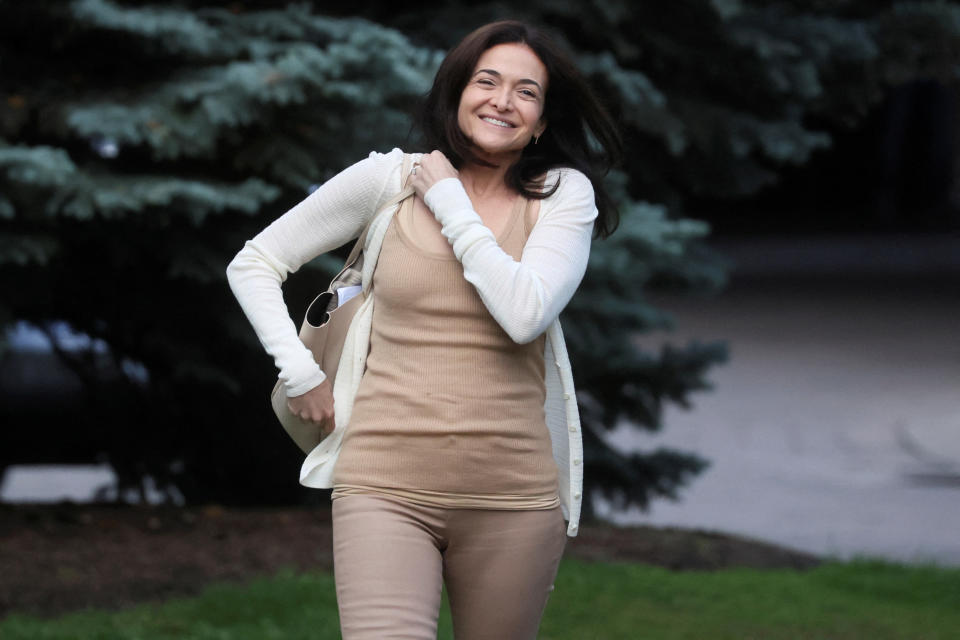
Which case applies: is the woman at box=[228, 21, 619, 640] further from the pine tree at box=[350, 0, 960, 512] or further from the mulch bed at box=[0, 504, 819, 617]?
the pine tree at box=[350, 0, 960, 512]

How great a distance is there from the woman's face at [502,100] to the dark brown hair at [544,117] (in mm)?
22

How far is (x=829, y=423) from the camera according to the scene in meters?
12.0

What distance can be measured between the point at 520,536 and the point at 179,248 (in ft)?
11.2

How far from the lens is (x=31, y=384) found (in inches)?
306

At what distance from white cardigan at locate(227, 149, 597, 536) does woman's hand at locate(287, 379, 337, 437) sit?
2 centimetres

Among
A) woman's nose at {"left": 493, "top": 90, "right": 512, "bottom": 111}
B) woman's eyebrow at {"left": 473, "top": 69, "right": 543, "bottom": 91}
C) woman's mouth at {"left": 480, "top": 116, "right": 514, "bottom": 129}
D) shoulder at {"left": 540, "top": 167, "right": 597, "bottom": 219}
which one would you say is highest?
woman's eyebrow at {"left": 473, "top": 69, "right": 543, "bottom": 91}

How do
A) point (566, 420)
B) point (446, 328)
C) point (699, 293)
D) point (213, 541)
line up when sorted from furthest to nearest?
1. point (699, 293)
2. point (213, 541)
3. point (566, 420)
4. point (446, 328)

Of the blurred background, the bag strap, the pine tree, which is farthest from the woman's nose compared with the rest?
the pine tree

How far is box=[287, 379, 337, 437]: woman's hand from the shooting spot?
2.59 metres

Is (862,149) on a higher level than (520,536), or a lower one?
higher

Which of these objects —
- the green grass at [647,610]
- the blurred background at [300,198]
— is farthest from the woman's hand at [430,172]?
the green grass at [647,610]

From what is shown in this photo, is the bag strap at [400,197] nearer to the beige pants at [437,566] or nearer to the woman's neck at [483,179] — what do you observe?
the woman's neck at [483,179]

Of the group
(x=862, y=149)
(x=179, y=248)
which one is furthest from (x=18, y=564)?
(x=862, y=149)

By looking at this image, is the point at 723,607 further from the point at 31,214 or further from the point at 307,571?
the point at 31,214
